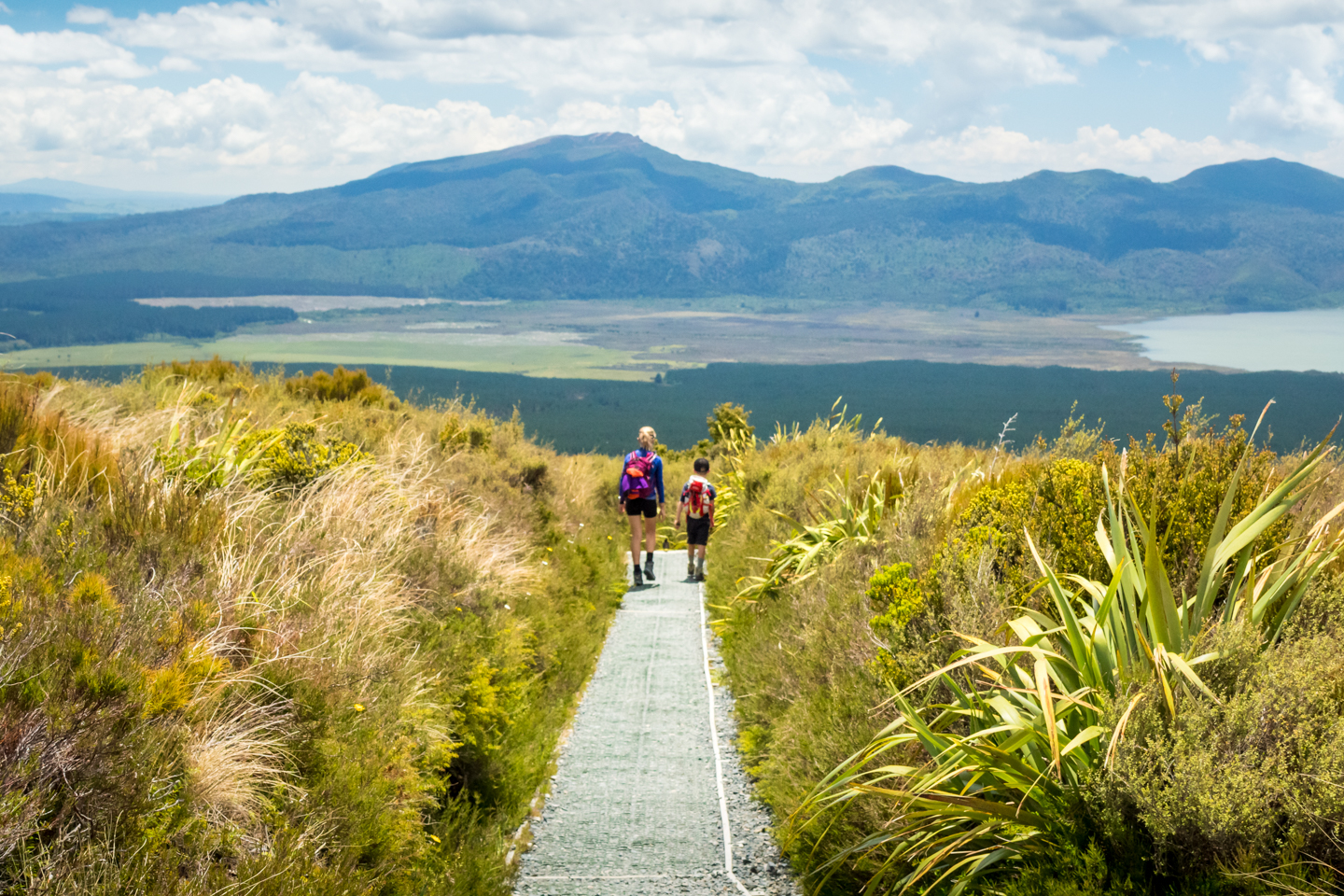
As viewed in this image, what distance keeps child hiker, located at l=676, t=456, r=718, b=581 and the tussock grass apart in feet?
9.26

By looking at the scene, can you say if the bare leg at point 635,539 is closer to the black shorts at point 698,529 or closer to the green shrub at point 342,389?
the black shorts at point 698,529

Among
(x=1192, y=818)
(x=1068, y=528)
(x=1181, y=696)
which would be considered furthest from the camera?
(x=1068, y=528)

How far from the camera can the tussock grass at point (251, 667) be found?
2848 mm

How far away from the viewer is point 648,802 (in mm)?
5105

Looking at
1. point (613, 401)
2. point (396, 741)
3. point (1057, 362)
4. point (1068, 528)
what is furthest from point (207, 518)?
point (1057, 362)

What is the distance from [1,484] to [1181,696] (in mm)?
5240

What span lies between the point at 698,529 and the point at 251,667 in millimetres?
7281

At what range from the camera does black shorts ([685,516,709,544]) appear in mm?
10617

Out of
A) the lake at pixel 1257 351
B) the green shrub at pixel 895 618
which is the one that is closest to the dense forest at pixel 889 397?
the lake at pixel 1257 351

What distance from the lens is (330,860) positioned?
3.35 m

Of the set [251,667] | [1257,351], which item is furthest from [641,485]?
[1257,351]

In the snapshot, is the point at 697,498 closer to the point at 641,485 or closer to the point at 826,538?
the point at 641,485

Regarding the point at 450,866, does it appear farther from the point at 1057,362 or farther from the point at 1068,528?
the point at 1057,362

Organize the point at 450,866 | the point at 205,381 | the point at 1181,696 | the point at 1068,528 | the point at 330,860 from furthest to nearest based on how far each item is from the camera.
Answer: the point at 205,381 → the point at 1068,528 → the point at 450,866 → the point at 330,860 → the point at 1181,696
